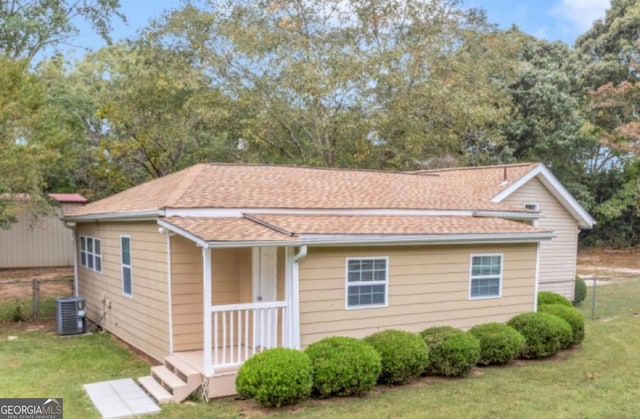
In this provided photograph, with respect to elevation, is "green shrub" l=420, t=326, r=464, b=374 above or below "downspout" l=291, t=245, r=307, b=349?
below

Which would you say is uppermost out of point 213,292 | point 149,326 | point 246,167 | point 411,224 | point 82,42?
point 82,42

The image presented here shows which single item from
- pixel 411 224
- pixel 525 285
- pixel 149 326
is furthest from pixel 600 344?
pixel 149 326

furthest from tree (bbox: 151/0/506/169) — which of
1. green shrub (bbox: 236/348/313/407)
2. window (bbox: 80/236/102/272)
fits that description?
green shrub (bbox: 236/348/313/407)

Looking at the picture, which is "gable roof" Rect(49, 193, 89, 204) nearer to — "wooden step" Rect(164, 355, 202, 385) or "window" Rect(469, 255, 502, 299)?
"wooden step" Rect(164, 355, 202, 385)

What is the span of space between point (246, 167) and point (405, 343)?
5.24 metres

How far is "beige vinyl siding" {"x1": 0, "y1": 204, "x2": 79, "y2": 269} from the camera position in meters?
19.1

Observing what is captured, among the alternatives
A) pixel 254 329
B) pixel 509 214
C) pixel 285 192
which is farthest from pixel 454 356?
pixel 509 214

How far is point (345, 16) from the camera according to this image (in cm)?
1981

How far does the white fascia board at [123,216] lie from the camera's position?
8.16 m

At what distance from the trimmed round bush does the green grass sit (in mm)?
176

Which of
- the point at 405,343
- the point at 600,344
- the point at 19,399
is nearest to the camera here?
the point at 19,399

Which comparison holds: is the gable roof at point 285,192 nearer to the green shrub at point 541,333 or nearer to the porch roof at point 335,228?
the porch roof at point 335,228

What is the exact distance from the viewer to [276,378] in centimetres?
630

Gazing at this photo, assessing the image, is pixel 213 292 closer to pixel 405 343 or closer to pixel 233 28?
pixel 405 343
